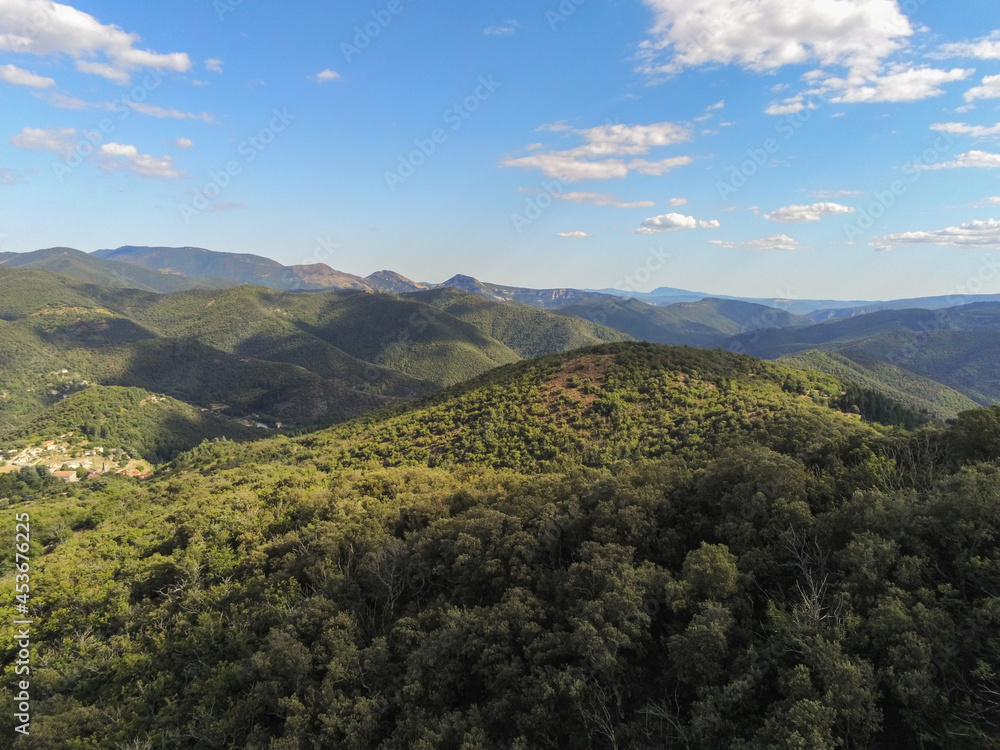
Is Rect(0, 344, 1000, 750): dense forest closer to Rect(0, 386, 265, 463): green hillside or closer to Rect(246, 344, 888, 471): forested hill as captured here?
Rect(246, 344, 888, 471): forested hill

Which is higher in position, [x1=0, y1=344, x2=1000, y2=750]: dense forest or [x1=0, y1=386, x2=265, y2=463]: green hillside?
[x1=0, y1=344, x2=1000, y2=750]: dense forest

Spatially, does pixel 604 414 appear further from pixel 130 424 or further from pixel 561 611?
pixel 130 424

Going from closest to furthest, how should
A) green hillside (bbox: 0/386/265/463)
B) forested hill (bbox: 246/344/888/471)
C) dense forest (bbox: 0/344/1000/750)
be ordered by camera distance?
dense forest (bbox: 0/344/1000/750) → forested hill (bbox: 246/344/888/471) → green hillside (bbox: 0/386/265/463)

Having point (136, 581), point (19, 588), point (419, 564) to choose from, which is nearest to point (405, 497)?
point (419, 564)

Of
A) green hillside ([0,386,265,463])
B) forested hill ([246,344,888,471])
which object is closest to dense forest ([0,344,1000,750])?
forested hill ([246,344,888,471])

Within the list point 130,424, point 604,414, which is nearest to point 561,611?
point 604,414

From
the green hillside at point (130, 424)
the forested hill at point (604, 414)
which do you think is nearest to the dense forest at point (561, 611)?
the forested hill at point (604, 414)

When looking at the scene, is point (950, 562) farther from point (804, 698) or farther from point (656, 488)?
point (656, 488)

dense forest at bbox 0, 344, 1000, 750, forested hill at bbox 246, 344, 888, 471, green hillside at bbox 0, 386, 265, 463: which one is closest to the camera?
dense forest at bbox 0, 344, 1000, 750

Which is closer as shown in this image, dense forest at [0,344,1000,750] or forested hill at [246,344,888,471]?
dense forest at [0,344,1000,750]
